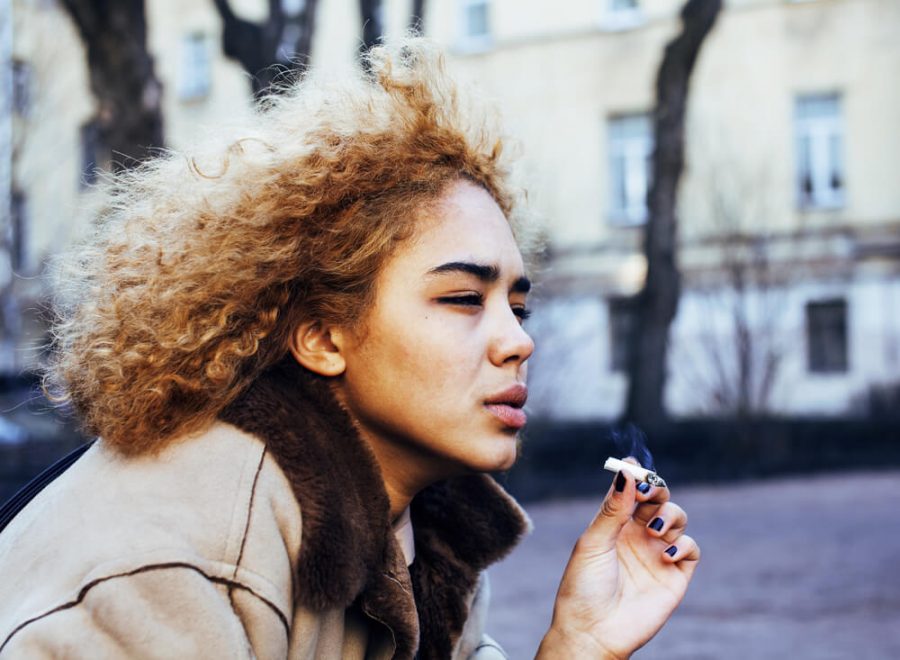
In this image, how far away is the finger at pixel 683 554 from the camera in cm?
239

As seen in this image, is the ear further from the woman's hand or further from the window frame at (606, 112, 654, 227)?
the window frame at (606, 112, 654, 227)

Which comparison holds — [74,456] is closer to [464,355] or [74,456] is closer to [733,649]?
[464,355]

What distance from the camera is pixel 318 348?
2.13m

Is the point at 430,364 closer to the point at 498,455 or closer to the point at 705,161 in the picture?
the point at 498,455

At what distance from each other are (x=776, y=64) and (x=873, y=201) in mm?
2961

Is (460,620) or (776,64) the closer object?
(460,620)

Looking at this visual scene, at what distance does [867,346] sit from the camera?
2086 centimetres

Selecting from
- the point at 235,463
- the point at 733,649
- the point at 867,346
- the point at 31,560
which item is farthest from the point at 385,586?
the point at 867,346

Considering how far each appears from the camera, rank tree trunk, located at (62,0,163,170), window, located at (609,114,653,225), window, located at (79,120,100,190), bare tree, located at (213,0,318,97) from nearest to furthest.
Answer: window, located at (79,120,100,190) → tree trunk, located at (62,0,163,170) → bare tree, located at (213,0,318,97) → window, located at (609,114,653,225)

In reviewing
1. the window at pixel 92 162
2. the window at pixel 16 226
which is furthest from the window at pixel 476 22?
the window at pixel 92 162

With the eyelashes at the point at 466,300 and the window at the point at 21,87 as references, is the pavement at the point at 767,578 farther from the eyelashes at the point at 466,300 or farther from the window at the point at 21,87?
the window at the point at 21,87

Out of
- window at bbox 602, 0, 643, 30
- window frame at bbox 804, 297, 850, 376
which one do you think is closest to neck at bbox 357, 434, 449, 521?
window frame at bbox 804, 297, 850, 376

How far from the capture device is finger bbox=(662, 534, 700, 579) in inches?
94.0

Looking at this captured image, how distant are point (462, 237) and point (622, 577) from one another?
29.6 inches
